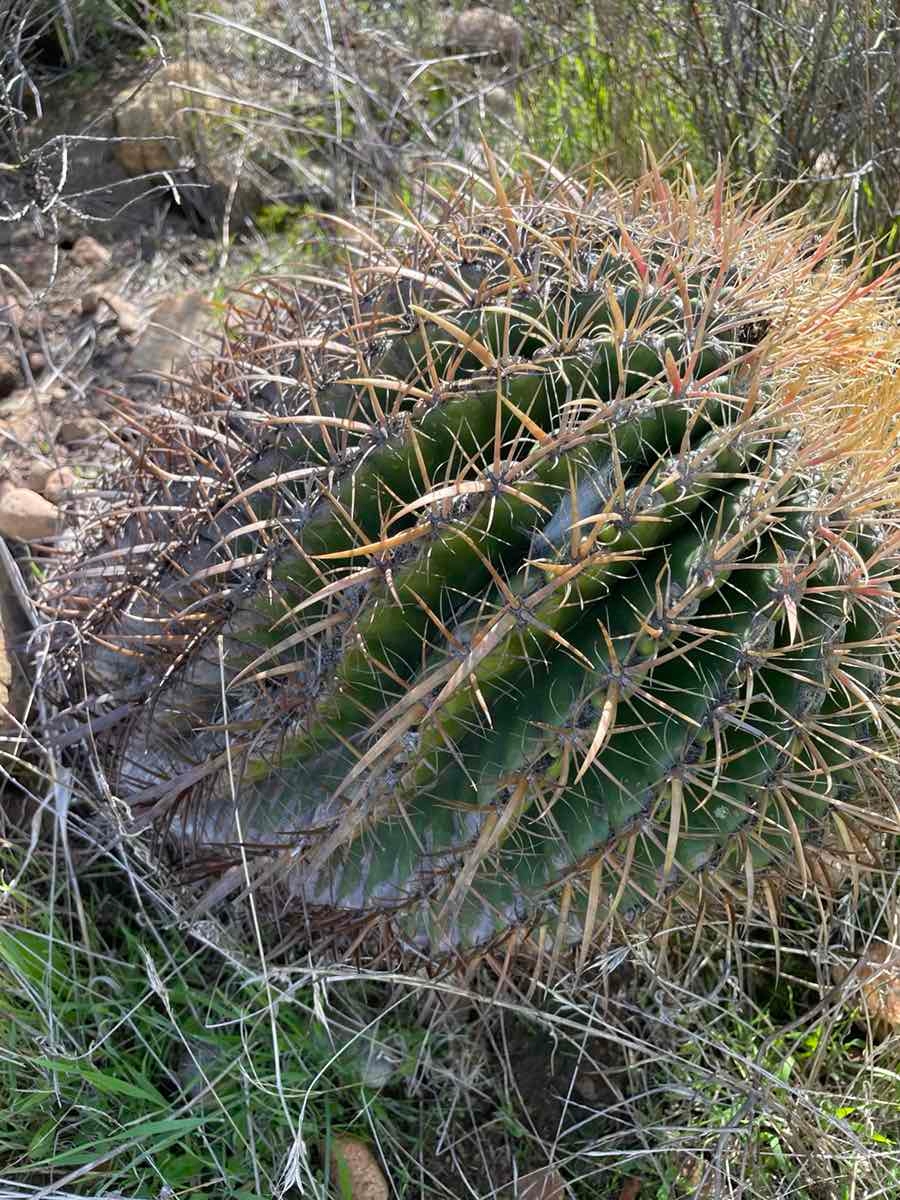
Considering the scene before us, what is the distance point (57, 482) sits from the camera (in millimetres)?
2545

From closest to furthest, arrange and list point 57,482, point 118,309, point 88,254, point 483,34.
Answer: point 57,482
point 118,309
point 88,254
point 483,34

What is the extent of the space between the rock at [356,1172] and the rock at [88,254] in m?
2.40

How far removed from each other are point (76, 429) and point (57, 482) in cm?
23

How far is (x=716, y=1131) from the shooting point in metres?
1.76

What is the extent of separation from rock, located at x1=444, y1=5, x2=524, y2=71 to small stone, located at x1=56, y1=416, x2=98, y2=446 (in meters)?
1.79

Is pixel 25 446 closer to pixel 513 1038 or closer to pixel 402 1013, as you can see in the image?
pixel 402 1013

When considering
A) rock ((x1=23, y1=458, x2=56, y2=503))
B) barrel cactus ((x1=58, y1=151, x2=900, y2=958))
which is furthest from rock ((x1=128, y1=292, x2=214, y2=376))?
barrel cactus ((x1=58, y1=151, x2=900, y2=958))

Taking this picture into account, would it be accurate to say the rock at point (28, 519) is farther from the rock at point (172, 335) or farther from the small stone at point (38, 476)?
the rock at point (172, 335)

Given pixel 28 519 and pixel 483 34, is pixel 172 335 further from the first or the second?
pixel 483 34

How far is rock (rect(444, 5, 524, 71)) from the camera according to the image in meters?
3.60

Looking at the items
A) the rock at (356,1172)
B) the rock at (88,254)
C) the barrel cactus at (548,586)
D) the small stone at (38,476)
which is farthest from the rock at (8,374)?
the rock at (356,1172)

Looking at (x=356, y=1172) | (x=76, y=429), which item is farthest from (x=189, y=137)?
(x=356, y=1172)

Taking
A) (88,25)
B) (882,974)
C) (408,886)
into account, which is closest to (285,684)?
(408,886)

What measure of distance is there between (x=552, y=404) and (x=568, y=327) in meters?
0.11
